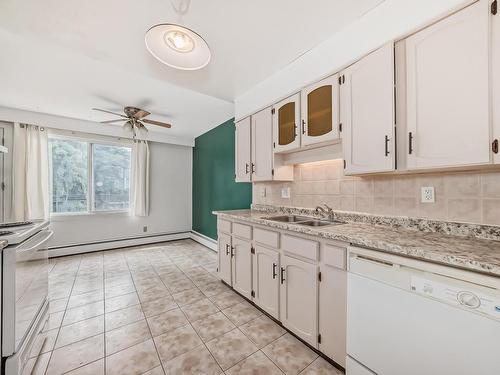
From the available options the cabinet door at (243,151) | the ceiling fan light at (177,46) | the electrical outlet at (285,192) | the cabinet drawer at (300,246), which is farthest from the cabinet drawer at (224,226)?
the ceiling fan light at (177,46)

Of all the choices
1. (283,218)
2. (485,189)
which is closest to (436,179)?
(485,189)

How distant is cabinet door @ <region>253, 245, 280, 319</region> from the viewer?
1.87 meters

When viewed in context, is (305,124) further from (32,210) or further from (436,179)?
(32,210)

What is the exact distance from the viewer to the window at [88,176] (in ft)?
12.9

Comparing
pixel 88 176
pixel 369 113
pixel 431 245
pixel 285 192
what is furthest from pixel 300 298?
pixel 88 176

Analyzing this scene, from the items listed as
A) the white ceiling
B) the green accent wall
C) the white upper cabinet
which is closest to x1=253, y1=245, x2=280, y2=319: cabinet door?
the green accent wall

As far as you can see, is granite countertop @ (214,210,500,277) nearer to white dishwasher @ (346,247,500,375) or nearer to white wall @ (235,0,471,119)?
white dishwasher @ (346,247,500,375)

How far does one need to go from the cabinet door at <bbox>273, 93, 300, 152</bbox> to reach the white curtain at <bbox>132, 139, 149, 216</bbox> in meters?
3.44

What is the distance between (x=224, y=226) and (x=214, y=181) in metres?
1.93

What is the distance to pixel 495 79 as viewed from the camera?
103 centimetres

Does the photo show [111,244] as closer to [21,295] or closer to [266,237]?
[21,295]

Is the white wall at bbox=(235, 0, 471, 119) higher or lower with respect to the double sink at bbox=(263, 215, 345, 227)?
higher

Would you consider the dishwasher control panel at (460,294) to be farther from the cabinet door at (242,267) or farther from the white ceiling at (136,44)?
the white ceiling at (136,44)

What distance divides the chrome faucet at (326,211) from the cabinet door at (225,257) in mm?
1091
